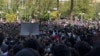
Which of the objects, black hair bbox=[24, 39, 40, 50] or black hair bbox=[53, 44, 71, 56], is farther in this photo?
black hair bbox=[24, 39, 40, 50]

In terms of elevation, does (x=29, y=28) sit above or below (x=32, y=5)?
above

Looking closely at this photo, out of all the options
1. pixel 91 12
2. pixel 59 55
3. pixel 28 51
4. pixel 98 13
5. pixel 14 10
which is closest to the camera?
pixel 28 51

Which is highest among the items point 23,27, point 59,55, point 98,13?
point 59,55

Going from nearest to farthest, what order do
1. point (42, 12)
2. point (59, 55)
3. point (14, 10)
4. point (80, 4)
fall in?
point (59, 55) → point (42, 12) → point (14, 10) → point (80, 4)

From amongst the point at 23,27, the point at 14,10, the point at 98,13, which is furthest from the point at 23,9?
the point at 23,27

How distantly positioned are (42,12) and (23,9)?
760cm

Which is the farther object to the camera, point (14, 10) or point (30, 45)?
point (14, 10)

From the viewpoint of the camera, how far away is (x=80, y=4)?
305 ft

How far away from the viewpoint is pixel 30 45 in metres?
6.82

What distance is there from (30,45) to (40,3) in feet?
230

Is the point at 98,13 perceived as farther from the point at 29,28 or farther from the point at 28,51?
the point at 28,51

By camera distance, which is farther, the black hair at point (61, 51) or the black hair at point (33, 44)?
the black hair at point (33, 44)

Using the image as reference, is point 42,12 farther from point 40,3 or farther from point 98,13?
point 98,13

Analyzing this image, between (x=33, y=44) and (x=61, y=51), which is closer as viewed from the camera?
(x=61, y=51)
